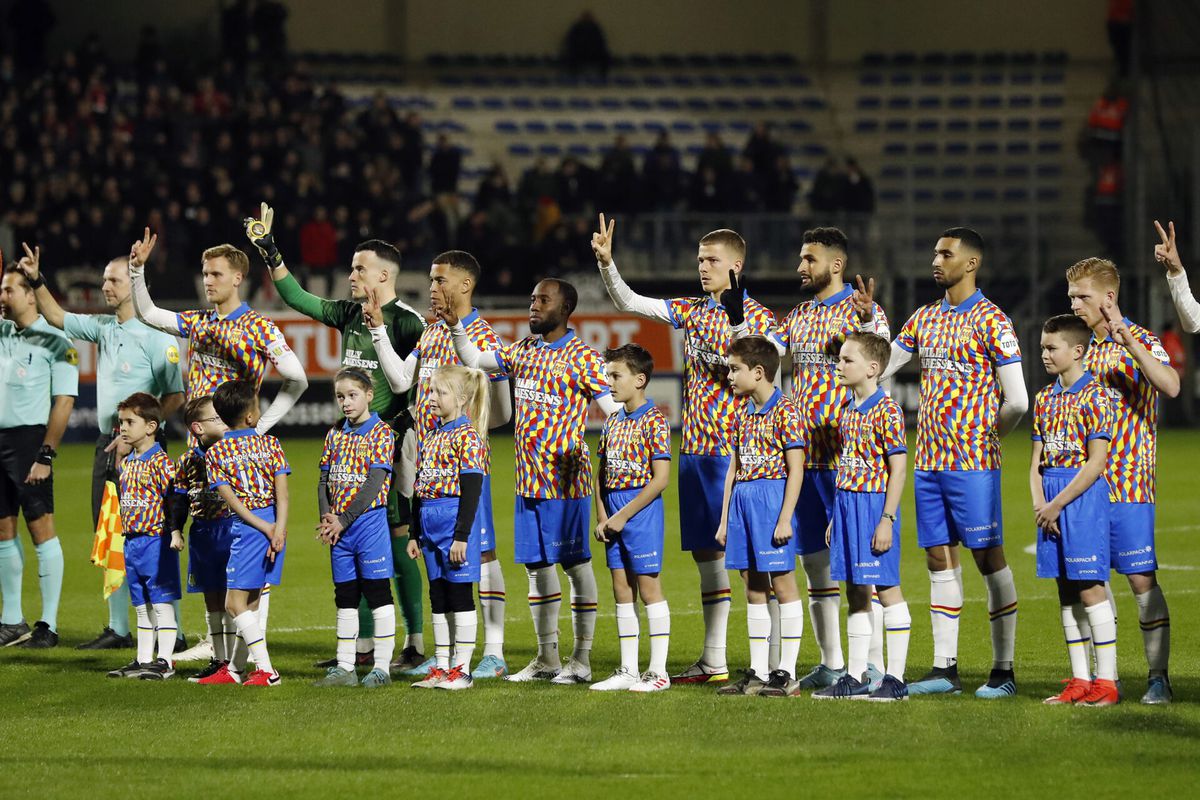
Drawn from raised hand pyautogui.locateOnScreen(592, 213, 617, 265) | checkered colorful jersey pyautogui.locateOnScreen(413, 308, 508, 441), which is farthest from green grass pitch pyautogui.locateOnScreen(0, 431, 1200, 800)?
raised hand pyautogui.locateOnScreen(592, 213, 617, 265)

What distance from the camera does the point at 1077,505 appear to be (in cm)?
812

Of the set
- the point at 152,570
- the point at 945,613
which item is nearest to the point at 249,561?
the point at 152,570

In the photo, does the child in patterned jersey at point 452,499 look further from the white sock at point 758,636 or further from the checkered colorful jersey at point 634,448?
the white sock at point 758,636

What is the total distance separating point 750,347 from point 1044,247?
22.1 meters

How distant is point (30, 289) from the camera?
11.1 metres

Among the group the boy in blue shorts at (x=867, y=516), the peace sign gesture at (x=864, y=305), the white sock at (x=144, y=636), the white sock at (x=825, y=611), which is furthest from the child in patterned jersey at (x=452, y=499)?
the peace sign gesture at (x=864, y=305)

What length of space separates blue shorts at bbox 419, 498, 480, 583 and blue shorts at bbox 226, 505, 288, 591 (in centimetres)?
81

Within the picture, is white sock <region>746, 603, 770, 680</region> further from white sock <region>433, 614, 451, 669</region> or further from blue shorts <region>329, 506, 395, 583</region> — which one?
blue shorts <region>329, 506, 395, 583</region>

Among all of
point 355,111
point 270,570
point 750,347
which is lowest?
point 270,570

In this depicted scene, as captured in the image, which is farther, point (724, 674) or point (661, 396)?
point (661, 396)

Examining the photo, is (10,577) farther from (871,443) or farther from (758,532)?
(871,443)

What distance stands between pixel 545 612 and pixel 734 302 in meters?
1.92

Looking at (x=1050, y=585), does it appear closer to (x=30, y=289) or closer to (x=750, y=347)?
(x=750, y=347)

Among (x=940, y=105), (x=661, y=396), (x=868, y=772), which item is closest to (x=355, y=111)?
(x=661, y=396)
